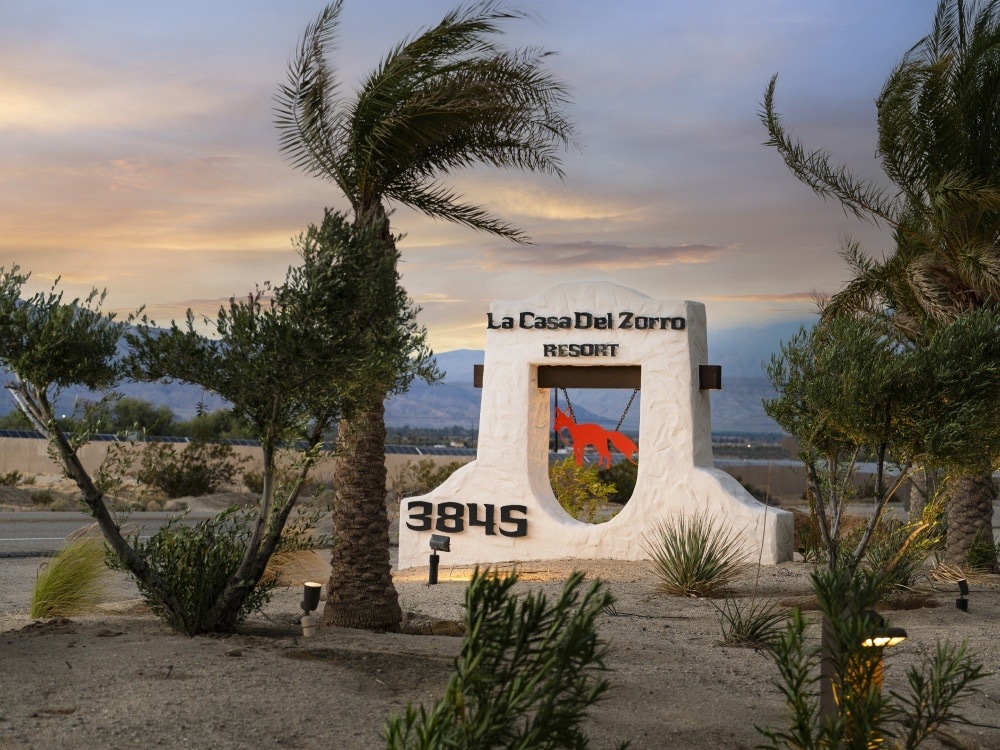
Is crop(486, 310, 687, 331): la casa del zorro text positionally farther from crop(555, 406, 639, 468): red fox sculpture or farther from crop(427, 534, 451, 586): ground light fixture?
crop(427, 534, 451, 586): ground light fixture

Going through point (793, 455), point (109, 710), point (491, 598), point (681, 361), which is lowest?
point (109, 710)

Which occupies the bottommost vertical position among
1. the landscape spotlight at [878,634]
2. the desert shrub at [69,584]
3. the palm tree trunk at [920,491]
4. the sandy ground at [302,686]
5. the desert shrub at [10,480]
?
the sandy ground at [302,686]

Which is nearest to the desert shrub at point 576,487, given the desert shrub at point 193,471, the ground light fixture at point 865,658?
the ground light fixture at point 865,658

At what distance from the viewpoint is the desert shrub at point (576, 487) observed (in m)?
21.0

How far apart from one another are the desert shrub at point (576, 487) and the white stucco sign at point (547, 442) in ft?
8.83

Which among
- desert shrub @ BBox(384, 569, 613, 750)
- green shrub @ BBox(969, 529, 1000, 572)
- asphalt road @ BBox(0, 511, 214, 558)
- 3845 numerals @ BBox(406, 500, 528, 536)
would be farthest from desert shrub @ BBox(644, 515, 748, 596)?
desert shrub @ BBox(384, 569, 613, 750)

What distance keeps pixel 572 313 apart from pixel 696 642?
8141 mm

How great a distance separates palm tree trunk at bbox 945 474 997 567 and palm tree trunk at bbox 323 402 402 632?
8931mm

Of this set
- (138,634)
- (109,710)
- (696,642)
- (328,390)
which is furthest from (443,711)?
(696,642)

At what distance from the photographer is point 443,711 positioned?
4.54 m

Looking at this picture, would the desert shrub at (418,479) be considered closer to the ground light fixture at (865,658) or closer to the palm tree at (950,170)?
the palm tree at (950,170)

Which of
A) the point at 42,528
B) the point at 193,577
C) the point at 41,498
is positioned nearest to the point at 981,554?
the point at 193,577

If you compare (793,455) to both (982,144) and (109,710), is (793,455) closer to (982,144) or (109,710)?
(982,144)

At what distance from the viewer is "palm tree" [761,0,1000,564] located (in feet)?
48.7
